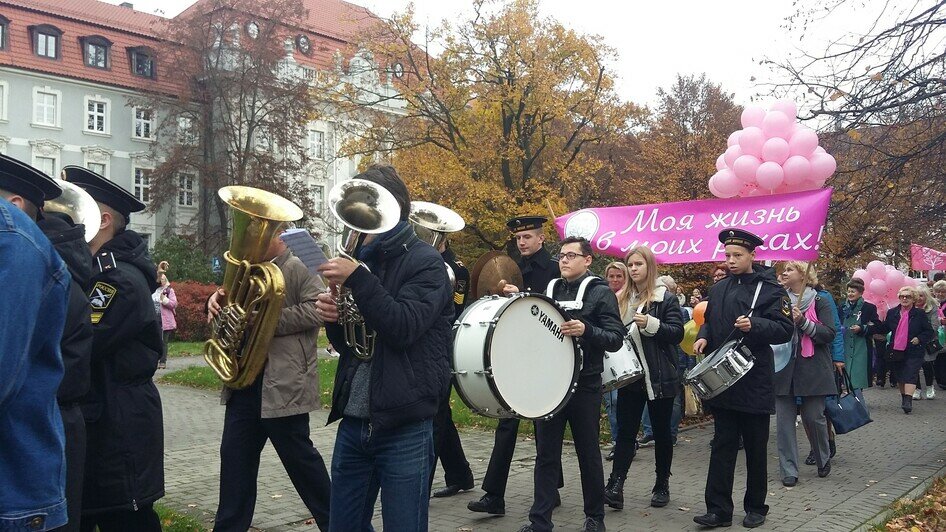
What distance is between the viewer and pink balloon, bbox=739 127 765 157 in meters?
9.65

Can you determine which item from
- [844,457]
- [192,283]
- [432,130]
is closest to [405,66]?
[432,130]

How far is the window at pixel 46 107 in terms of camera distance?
4556 centimetres

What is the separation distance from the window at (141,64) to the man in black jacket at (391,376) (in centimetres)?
4940

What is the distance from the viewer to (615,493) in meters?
6.83

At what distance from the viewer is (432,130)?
97.5 ft

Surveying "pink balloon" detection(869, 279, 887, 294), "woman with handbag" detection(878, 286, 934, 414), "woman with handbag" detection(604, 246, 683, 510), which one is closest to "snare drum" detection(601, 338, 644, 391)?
"woman with handbag" detection(604, 246, 683, 510)

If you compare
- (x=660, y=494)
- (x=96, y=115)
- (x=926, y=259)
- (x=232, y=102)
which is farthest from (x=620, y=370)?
(x=96, y=115)

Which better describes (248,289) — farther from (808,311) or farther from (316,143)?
(316,143)

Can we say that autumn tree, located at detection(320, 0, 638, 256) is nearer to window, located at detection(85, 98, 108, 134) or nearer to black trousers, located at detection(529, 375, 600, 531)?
black trousers, located at detection(529, 375, 600, 531)

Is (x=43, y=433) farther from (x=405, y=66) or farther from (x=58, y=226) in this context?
(x=405, y=66)

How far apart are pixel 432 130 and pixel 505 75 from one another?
315 cm

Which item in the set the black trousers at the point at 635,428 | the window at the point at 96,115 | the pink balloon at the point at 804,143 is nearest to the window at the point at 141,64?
the window at the point at 96,115

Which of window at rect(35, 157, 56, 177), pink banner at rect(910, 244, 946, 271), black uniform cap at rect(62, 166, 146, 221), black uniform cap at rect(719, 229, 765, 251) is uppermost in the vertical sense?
window at rect(35, 157, 56, 177)

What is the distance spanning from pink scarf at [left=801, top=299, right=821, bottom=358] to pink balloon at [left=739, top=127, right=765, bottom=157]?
1.89 meters
